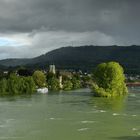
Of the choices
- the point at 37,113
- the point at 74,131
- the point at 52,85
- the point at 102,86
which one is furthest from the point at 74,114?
the point at 52,85

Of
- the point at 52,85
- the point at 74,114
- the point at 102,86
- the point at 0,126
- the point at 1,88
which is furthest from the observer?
the point at 52,85

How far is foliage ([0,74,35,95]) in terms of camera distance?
8681 centimetres

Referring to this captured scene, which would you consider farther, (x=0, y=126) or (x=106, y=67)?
(x=106, y=67)

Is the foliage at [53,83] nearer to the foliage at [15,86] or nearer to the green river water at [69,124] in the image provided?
the foliage at [15,86]

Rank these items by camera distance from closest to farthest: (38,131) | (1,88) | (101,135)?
(101,135)
(38,131)
(1,88)

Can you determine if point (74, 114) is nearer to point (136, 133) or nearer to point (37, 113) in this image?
point (37, 113)

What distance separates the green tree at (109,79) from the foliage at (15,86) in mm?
16487

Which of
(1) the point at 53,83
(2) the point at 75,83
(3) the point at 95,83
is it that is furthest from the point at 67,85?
(3) the point at 95,83

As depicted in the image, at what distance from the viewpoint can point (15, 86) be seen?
88.2 m

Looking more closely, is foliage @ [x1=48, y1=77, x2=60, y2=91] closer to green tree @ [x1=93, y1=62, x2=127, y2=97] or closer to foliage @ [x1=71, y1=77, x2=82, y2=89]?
foliage @ [x1=71, y1=77, x2=82, y2=89]

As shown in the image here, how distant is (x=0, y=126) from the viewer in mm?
37094

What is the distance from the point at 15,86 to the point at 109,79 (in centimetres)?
1995

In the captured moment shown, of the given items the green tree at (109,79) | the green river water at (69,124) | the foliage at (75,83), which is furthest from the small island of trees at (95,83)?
the green river water at (69,124)

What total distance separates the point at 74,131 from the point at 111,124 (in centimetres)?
477
